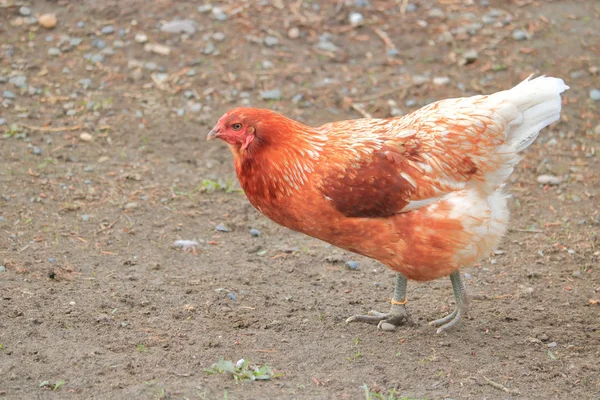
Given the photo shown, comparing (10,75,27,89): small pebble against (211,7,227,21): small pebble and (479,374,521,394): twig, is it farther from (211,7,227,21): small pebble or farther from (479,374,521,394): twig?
(479,374,521,394): twig

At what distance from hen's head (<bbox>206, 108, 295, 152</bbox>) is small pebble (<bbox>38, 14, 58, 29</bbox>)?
14.8ft

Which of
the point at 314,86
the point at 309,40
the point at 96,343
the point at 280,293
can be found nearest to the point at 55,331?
the point at 96,343

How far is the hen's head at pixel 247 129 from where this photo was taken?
4594 millimetres

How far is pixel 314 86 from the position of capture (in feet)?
26.1

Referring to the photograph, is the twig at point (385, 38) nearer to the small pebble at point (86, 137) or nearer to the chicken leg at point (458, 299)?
the small pebble at point (86, 137)

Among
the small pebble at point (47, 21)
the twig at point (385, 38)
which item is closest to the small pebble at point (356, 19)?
the twig at point (385, 38)

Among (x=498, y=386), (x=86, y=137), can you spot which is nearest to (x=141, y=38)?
(x=86, y=137)

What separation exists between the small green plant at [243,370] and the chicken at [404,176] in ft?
3.12

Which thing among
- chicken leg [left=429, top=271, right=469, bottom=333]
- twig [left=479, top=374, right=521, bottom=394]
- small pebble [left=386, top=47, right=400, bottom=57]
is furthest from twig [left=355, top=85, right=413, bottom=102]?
twig [left=479, top=374, right=521, bottom=394]

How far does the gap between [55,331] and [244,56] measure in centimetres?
449

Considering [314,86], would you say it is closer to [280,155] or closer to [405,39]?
[405,39]

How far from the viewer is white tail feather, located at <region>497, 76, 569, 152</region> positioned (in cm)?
464

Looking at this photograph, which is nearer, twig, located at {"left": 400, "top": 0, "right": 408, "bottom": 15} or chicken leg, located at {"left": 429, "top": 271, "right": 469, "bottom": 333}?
chicken leg, located at {"left": 429, "top": 271, "right": 469, "bottom": 333}

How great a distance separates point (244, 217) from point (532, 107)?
2.72m
